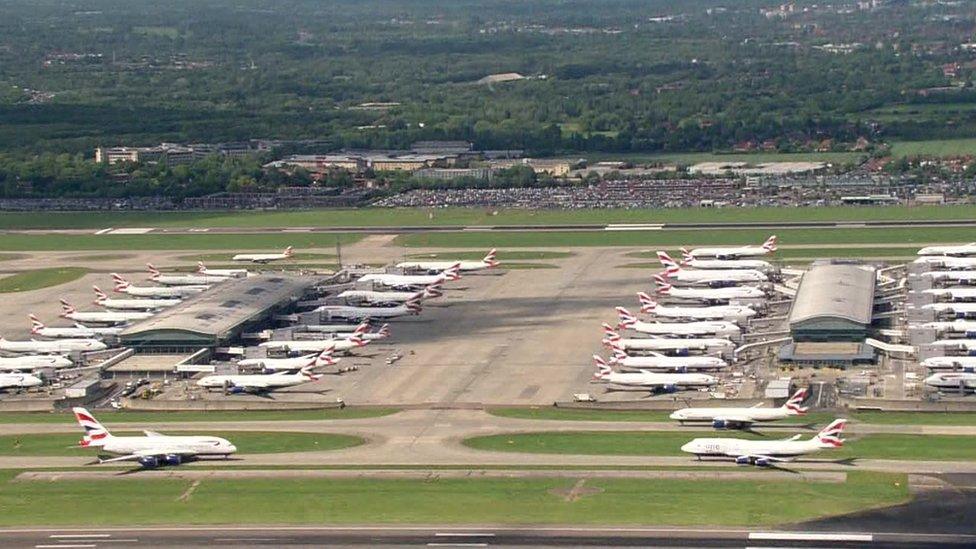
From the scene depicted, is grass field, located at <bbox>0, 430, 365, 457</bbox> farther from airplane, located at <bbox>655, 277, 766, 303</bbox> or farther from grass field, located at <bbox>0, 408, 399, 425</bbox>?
airplane, located at <bbox>655, 277, 766, 303</bbox>

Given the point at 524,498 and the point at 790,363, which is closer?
the point at 524,498

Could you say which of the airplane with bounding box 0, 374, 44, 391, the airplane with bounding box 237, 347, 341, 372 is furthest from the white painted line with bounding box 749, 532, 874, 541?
the airplane with bounding box 0, 374, 44, 391

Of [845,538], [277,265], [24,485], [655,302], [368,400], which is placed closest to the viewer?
[845,538]

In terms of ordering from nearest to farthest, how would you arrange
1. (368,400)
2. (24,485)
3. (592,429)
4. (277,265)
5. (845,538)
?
(845,538), (24,485), (592,429), (368,400), (277,265)

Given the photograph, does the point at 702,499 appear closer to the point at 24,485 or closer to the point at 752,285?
the point at 24,485

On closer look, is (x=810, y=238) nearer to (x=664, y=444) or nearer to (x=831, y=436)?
(x=664, y=444)

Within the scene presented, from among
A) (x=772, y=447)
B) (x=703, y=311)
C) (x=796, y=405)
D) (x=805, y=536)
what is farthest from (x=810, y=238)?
(x=805, y=536)

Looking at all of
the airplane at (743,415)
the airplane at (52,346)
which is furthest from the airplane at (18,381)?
the airplane at (743,415)

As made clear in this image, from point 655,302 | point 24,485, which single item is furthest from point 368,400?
point 655,302
